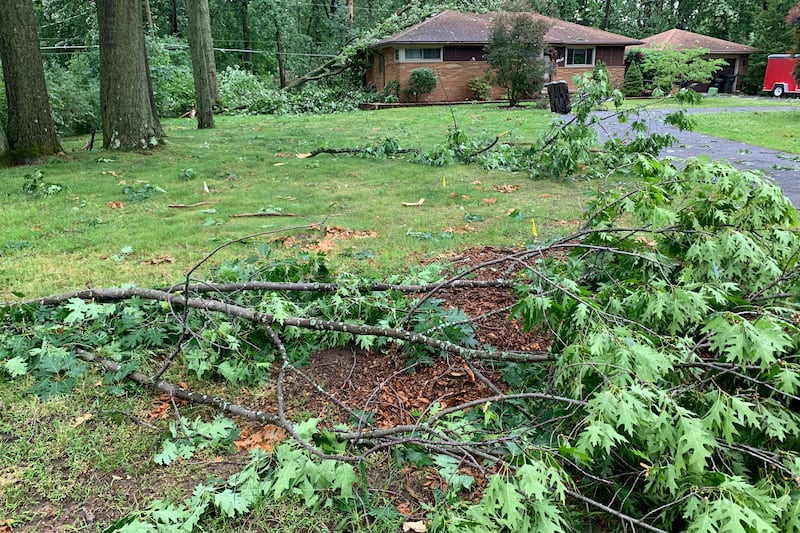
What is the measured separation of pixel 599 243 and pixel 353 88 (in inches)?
1097

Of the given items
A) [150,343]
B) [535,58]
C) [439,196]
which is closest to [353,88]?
[535,58]

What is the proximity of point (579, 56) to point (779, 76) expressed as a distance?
10.3m

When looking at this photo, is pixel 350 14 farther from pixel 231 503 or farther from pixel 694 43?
pixel 231 503

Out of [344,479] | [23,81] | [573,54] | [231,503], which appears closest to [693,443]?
[344,479]

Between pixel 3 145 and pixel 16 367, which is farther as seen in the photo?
pixel 3 145

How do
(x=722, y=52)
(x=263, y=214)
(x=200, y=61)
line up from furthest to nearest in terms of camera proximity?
(x=722, y=52), (x=200, y=61), (x=263, y=214)

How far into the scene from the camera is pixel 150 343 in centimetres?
335

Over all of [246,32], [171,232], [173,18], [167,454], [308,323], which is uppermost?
[173,18]

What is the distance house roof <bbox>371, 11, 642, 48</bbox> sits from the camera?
2627 cm

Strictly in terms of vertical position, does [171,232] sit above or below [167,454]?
above

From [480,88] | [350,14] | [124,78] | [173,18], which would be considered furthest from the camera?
[350,14]

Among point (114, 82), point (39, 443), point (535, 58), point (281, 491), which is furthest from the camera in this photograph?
point (535, 58)

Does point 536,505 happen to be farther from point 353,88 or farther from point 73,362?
point 353,88

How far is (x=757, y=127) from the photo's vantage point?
47.4 feet
